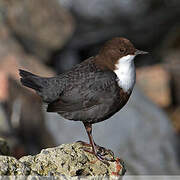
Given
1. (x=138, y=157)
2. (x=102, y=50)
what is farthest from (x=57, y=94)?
(x=138, y=157)

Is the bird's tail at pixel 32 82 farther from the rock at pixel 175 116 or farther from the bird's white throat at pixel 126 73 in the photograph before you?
the rock at pixel 175 116

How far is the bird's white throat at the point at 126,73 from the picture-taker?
408 cm

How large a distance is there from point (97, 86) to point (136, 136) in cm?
343

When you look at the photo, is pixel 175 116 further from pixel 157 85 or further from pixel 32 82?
pixel 32 82

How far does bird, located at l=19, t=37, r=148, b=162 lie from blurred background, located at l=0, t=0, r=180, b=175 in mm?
2656

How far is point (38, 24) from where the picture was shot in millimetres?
9992

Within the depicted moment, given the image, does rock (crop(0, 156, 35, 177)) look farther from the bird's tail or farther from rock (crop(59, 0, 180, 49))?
rock (crop(59, 0, 180, 49))

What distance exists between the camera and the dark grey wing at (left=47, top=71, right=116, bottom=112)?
4.11 meters

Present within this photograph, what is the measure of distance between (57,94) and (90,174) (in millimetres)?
975

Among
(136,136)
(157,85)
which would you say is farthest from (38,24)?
(136,136)

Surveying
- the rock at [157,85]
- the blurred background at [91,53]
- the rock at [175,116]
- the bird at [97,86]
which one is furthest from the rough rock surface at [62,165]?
the rock at [157,85]

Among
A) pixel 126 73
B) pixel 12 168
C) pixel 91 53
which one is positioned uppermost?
pixel 126 73

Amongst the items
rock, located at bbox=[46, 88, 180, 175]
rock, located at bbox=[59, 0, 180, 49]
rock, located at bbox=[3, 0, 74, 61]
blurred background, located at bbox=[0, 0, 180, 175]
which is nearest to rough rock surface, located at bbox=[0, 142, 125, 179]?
blurred background, located at bbox=[0, 0, 180, 175]

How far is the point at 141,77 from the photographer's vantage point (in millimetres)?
9711
